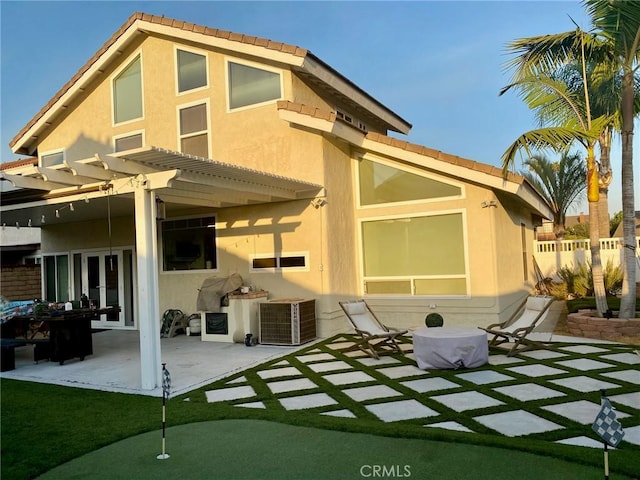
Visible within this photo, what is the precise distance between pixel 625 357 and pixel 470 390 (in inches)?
A: 127

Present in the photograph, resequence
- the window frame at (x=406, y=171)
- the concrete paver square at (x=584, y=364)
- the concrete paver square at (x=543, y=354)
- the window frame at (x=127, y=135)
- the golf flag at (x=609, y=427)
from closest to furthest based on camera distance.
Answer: the golf flag at (x=609, y=427) → the concrete paver square at (x=584, y=364) → the concrete paver square at (x=543, y=354) → the window frame at (x=406, y=171) → the window frame at (x=127, y=135)

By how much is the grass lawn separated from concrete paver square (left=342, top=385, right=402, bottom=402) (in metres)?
0.48

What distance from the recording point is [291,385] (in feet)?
22.4

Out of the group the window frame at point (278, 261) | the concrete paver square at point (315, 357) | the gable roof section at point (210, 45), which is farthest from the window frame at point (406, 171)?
the concrete paver square at point (315, 357)

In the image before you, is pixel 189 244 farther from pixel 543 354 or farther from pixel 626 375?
pixel 626 375

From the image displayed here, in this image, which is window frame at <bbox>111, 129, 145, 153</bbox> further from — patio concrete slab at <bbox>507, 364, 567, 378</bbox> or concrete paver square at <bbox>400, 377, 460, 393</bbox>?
patio concrete slab at <bbox>507, 364, 567, 378</bbox>

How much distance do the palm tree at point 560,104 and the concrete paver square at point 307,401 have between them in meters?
5.89

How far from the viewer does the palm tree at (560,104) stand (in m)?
8.94

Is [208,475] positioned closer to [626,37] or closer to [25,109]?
[626,37]

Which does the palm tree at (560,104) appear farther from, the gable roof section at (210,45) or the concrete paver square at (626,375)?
the gable roof section at (210,45)

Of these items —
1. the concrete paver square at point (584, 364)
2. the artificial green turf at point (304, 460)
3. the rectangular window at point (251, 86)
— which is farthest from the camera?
the rectangular window at point (251, 86)

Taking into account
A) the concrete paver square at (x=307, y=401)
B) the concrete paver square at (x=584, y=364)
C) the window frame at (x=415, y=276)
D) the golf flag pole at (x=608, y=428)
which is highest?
the window frame at (x=415, y=276)

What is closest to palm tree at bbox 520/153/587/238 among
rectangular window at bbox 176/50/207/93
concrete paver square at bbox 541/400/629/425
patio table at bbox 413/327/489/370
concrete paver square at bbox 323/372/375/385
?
rectangular window at bbox 176/50/207/93

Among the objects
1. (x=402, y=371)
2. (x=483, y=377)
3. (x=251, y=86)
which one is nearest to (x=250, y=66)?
(x=251, y=86)
